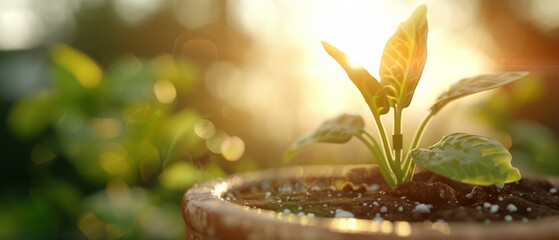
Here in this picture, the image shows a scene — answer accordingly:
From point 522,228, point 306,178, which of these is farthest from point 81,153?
point 522,228

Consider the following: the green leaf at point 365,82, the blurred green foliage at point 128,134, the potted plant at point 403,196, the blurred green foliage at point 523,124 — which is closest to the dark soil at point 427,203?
the potted plant at point 403,196

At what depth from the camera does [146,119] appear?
1.91 m

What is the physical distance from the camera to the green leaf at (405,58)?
0.91 metres

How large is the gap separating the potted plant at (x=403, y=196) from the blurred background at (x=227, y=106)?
0.09 meters

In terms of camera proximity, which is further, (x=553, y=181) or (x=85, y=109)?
(x=85, y=109)

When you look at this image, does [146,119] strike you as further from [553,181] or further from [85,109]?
[553,181]

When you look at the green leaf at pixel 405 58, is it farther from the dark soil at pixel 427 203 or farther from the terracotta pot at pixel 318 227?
the terracotta pot at pixel 318 227

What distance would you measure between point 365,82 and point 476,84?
0.17 meters

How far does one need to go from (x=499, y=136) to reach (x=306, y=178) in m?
1.41

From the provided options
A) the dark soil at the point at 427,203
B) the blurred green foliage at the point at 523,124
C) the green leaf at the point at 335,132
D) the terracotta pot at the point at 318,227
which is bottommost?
the blurred green foliage at the point at 523,124

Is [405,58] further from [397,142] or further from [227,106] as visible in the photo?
[227,106]

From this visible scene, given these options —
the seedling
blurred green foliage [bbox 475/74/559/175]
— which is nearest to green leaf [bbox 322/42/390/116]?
the seedling

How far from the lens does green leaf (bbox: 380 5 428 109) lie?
905mm

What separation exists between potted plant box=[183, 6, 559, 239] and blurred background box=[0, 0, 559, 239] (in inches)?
3.4
